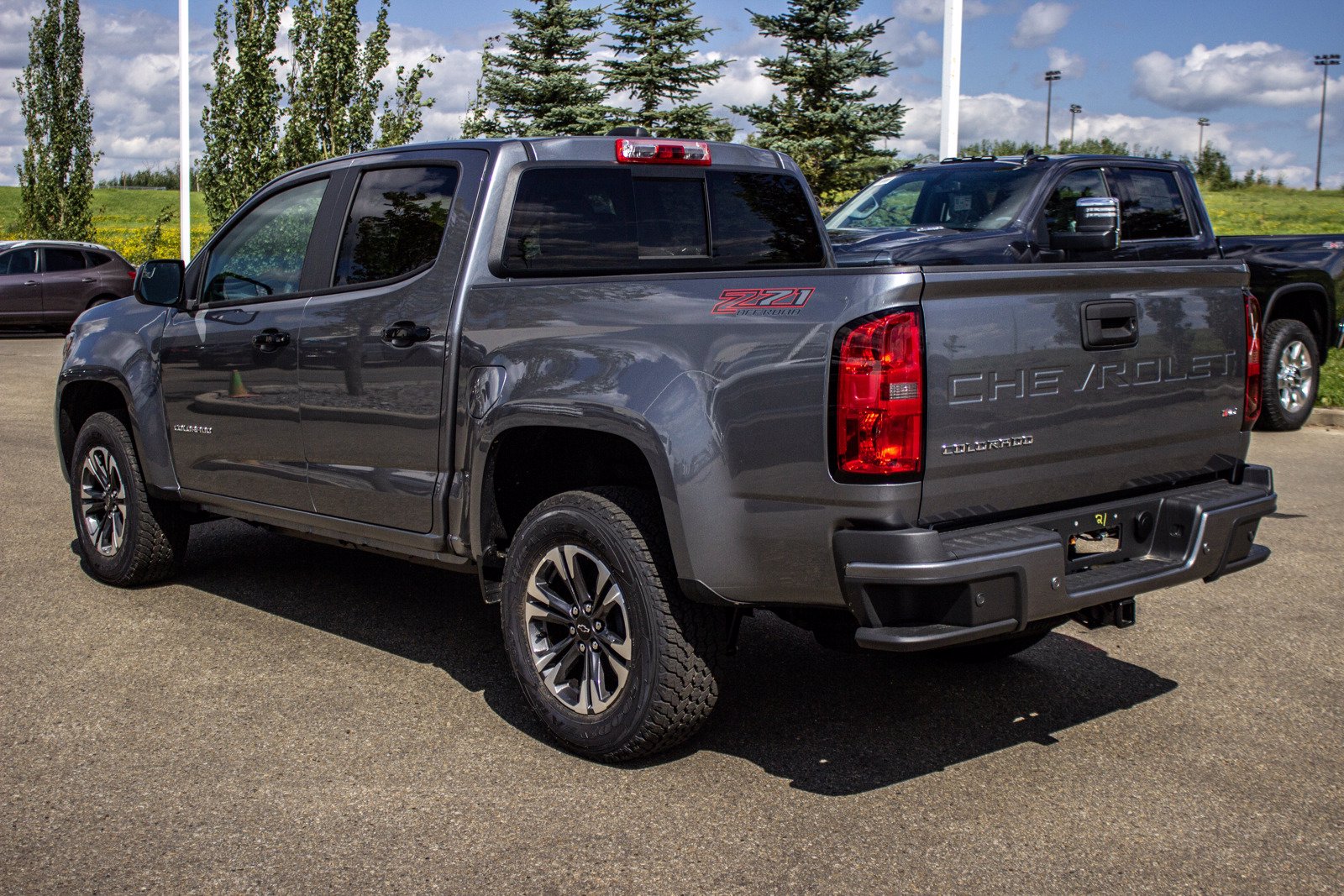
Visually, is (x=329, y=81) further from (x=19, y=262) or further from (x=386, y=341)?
(x=386, y=341)

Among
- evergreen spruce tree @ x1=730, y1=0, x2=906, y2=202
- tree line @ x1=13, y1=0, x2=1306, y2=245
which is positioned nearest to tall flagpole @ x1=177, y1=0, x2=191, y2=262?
tree line @ x1=13, y1=0, x2=1306, y2=245

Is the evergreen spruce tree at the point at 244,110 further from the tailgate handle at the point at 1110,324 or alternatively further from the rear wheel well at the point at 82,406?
the tailgate handle at the point at 1110,324

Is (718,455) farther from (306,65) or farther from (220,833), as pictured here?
(306,65)

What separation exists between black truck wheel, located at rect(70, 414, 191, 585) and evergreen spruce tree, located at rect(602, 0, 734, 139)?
2569 centimetres

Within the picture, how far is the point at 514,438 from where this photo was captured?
456 centimetres

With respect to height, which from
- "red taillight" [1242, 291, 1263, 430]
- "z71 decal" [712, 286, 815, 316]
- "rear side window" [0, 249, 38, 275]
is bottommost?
"red taillight" [1242, 291, 1263, 430]

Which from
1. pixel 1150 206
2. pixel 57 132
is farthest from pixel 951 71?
pixel 57 132

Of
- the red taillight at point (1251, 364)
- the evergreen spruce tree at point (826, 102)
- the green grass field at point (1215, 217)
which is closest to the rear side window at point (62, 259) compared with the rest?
the green grass field at point (1215, 217)

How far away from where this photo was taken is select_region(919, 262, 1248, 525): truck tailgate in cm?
361

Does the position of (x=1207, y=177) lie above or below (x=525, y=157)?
above

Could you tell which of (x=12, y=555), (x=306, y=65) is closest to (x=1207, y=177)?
(x=306, y=65)

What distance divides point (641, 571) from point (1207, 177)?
281 feet

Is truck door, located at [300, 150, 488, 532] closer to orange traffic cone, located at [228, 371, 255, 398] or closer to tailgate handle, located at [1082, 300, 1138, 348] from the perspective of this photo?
orange traffic cone, located at [228, 371, 255, 398]

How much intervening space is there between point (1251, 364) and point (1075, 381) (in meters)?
0.97
